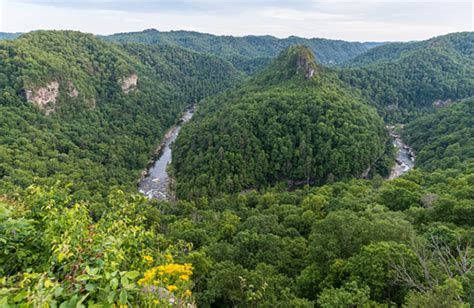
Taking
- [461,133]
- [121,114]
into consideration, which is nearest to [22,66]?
[121,114]

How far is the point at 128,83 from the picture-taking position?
140500 millimetres

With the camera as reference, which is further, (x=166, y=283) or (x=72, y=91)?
(x=72, y=91)

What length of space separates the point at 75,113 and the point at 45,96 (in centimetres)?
1105

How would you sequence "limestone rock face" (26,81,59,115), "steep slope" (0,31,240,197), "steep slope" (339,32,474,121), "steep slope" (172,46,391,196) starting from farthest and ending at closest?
"steep slope" (339,32,474,121) < "limestone rock face" (26,81,59,115) < "steep slope" (172,46,391,196) < "steep slope" (0,31,240,197)

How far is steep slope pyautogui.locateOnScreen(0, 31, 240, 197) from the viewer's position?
234 ft

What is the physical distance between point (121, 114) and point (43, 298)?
410 feet

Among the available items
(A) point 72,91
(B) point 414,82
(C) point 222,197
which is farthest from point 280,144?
(B) point 414,82

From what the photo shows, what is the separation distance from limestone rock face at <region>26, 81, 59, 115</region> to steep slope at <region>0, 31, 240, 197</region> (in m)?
0.29

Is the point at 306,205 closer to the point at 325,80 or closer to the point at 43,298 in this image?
the point at 43,298

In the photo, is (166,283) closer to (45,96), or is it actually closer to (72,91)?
(45,96)

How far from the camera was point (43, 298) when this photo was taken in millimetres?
3967

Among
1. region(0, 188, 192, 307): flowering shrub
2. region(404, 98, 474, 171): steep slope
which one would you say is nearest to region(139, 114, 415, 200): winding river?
region(404, 98, 474, 171): steep slope

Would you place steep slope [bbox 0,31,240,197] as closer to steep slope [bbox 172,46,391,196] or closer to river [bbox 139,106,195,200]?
river [bbox 139,106,195,200]

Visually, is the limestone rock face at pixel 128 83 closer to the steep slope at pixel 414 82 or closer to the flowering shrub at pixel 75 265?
the steep slope at pixel 414 82
